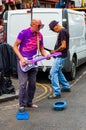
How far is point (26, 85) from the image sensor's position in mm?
7934

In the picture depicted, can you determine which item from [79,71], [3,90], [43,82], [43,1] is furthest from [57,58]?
[43,1]

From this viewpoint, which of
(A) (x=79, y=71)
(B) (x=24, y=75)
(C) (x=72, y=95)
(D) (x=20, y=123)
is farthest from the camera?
(A) (x=79, y=71)

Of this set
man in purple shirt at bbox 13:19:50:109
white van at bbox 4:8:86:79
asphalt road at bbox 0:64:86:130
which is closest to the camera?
asphalt road at bbox 0:64:86:130

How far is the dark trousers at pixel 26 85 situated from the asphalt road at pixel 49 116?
23 cm

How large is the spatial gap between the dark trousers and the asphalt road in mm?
232

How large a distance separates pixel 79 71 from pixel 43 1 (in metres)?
13.9

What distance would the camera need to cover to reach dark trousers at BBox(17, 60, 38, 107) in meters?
7.81

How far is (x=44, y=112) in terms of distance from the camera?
8.00m

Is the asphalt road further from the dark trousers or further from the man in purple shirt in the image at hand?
the man in purple shirt

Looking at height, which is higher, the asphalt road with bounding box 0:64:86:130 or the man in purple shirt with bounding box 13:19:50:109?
the man in purple shirt with bounding box 13:19:50:109

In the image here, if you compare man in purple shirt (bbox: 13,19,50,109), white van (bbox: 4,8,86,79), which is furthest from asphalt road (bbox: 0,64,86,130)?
white van (bbox: 4,8,86,79)

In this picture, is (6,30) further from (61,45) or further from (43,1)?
(43,1)

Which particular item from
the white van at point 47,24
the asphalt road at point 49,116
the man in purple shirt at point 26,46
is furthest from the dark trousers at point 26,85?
the white van at point 47,24

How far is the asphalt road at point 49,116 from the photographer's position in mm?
6941
